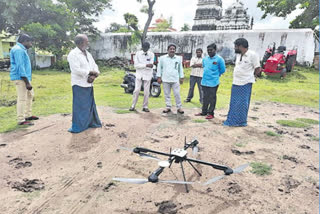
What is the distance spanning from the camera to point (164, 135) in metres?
4.27

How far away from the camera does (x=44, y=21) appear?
18.3 m

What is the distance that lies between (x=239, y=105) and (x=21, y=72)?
423 centimetres

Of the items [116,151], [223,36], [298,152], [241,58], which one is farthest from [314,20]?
[116,151]

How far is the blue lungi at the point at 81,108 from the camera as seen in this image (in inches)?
161

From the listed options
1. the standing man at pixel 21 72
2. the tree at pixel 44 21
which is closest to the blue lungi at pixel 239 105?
the standing man at pixel 21 72

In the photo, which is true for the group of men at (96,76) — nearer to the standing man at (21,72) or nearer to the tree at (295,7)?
the standing man at (21,72)

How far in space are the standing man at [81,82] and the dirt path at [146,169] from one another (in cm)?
26

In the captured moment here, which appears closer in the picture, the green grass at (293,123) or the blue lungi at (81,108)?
the blue lungi at (81,108)

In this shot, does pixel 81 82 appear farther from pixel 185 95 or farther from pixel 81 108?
pixel 185 95

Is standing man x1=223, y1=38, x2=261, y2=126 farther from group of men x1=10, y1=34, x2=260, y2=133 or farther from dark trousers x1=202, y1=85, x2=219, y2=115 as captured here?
dark trousers x1=202, y1=85, x2=219, y2=115

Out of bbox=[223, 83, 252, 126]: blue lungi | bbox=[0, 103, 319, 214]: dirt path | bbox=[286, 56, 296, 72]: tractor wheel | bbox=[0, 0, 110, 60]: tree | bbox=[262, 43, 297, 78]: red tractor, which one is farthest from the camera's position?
bbox=[0, 0, 110, 60]: tree

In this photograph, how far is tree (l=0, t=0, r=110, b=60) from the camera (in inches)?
643

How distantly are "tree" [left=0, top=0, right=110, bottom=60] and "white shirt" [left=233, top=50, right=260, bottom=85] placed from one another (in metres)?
15.5

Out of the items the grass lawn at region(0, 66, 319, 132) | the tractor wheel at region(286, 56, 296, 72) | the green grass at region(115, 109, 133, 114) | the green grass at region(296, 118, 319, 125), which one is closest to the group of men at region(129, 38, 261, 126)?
the green grass at region(115, 109, 133, 114)
